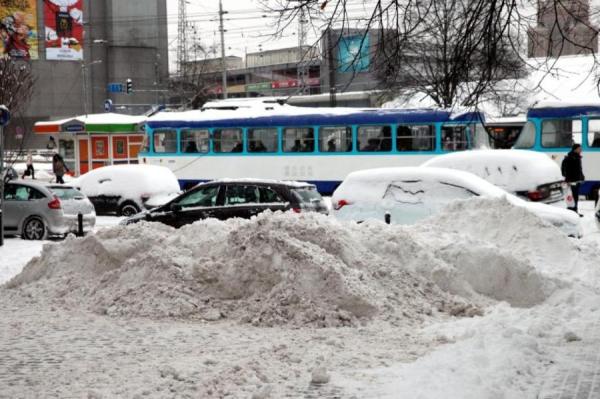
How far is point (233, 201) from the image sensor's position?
16281 mm

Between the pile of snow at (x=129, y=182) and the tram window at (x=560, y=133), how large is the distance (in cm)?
1228

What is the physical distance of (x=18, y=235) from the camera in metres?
20.1

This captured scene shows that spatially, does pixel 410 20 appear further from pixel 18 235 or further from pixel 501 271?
pixel 18 235

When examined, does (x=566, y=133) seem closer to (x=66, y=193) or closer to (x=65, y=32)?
(x=66, y=193)

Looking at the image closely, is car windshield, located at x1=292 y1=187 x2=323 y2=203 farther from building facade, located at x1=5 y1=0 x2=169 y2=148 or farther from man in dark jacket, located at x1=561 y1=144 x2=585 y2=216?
building facade, located at x1=5 y1=0 x2=169 y2=148

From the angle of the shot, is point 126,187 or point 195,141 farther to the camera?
point 195,141

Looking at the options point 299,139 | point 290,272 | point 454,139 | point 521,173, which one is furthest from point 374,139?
point 290,272

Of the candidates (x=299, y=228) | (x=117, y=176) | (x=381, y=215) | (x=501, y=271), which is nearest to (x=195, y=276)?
(x=299, y=228)

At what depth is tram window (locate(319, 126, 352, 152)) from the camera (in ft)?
99.3

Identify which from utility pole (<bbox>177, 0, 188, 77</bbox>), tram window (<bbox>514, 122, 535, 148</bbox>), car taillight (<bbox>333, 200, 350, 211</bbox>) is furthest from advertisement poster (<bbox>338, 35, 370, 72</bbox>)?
utility pole (<bbox>177, 0, 188, 77</bbox>)

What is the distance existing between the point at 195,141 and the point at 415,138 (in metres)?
8.75

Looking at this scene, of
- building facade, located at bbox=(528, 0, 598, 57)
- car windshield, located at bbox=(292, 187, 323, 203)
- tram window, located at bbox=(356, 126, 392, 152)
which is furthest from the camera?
tram window, located at bbox=(356, 126, 392, 152)

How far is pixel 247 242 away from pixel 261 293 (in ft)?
2.58

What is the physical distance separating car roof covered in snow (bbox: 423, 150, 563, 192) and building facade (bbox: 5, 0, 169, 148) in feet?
204
